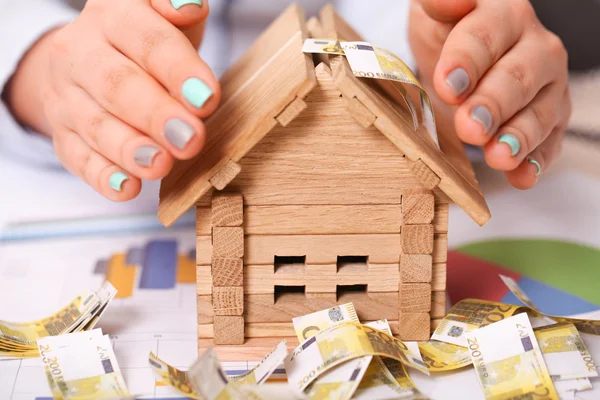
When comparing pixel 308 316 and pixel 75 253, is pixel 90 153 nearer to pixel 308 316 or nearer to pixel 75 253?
pixel 75 253

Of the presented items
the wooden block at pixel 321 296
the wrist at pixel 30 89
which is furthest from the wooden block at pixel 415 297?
the wrist at pixel 30 89

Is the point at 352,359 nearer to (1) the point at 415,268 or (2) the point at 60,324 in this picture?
(1) the point at 415,268

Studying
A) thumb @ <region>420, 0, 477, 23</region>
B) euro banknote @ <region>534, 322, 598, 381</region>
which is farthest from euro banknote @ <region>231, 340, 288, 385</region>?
thumb @ <region>420, 0, 477, 23</region>

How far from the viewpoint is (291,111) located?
3.69 ft

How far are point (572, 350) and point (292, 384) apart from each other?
18.2 inches

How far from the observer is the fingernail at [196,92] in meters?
1.15

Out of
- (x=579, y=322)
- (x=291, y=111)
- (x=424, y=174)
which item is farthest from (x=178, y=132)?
(x=579, y=322)

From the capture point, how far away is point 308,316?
1286 millimetres

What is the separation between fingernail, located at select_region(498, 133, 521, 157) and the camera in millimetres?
1279

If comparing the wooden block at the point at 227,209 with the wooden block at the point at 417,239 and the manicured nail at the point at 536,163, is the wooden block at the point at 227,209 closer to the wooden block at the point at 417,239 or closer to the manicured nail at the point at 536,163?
the wooden block at the point at 417,239

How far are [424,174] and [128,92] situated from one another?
1.59 ft

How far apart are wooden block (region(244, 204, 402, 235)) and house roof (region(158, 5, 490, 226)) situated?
96mm

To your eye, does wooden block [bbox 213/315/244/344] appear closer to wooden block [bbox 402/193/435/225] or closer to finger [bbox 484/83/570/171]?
wooden block [bbox 402/193/435/225]

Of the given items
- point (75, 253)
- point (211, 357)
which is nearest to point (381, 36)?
point (75, 253)
